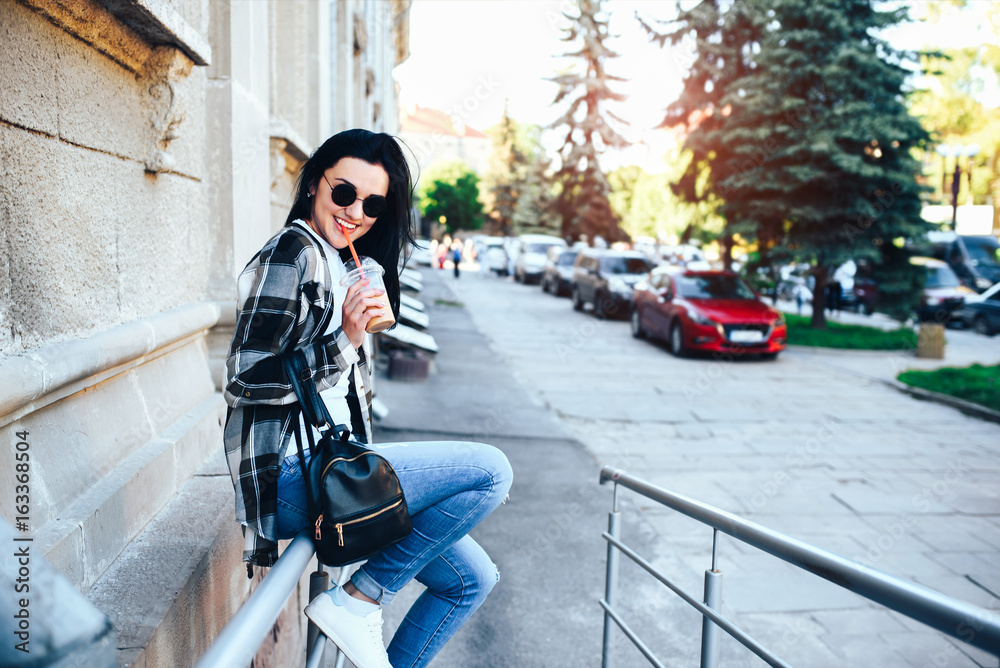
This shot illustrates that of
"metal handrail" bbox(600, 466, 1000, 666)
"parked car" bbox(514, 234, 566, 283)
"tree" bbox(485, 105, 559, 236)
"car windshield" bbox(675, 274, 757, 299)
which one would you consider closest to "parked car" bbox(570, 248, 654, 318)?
"car windshield" bbox(675, 274, 757, 299)

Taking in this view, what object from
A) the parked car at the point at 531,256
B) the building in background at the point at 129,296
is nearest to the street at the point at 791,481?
the building in background at the point at 129,296

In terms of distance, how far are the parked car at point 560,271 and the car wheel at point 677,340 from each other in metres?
13.0

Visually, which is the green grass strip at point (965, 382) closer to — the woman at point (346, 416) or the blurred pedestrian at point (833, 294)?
the woman at point (346, 416)

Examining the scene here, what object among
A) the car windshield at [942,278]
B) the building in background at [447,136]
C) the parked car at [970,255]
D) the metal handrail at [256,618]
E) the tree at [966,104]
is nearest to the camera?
the metal handrail at [256,618]

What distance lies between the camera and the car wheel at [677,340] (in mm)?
13844

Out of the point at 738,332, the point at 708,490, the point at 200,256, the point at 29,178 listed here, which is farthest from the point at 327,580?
the point at 738,332

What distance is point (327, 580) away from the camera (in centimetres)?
198

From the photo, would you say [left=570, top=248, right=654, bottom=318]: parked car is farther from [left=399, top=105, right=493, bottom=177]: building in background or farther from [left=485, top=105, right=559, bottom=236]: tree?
[left=399, top=105, right=493, bottom=177]: building in background

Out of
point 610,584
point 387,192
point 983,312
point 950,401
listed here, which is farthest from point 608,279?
point 387,192

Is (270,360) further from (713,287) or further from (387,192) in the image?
(713,287)

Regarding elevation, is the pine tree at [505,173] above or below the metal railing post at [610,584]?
above

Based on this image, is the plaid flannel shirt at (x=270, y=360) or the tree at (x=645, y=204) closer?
the plaid flannel shirt at (x=270, y=360)

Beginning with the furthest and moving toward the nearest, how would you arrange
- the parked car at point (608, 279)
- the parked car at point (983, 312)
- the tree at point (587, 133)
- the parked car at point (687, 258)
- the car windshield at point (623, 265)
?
the tree at point (587, 133) < the parked car at point (687, 258) < the car windshield at point (623, 265) < the parked car at point (608, 279) < the parked car at point (983, 312)

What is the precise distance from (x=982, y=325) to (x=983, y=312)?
0.36 m
